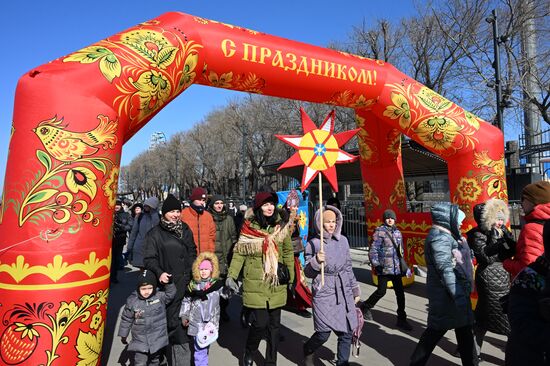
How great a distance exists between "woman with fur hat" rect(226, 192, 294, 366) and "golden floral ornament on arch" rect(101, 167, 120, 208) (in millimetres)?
1276

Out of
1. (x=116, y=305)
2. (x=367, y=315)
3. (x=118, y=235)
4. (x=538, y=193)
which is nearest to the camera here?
(x=538, y=193)

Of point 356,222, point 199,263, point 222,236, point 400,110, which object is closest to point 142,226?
point 222,236

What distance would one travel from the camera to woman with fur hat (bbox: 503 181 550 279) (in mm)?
2816

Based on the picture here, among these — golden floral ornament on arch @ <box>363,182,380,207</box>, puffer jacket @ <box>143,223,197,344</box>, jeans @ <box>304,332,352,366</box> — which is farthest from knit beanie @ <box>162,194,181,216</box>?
golden floral ornament on arch @ <box>363,182,380,207</box>

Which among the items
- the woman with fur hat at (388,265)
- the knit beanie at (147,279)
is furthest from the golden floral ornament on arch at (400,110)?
the knit beanie at (147,279)

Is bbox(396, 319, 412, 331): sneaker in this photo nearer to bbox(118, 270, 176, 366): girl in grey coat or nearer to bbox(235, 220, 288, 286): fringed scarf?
bbox(235, 220, 288, 286): fringed scarf

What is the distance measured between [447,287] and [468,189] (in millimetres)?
3015

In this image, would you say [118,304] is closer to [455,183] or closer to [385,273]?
[385,273]

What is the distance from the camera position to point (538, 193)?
9.70 feet

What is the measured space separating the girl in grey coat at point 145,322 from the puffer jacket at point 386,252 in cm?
298

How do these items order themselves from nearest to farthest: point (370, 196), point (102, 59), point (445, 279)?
point (445, 279) → point (102, 59) → point (370, 196)

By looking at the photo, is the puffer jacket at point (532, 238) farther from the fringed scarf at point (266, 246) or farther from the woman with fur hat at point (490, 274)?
the fringed scarf at point (266, 246)

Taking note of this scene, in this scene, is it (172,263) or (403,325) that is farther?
(403,325)

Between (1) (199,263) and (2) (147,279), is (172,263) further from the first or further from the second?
(2) (147,279)
